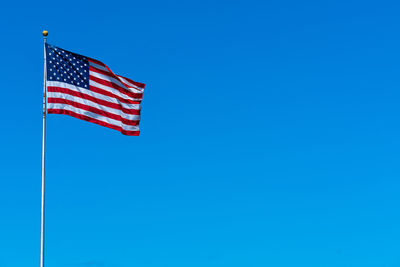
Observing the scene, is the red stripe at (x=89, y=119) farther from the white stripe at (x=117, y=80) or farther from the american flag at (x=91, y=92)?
the white stripe at (x=117, y=80)

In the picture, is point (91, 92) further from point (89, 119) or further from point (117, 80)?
point (117, 80)

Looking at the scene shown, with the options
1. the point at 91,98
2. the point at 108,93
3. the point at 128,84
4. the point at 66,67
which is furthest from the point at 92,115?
the point at 128,84

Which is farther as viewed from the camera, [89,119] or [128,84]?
[128,84]

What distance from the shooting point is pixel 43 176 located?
3759 centimetres

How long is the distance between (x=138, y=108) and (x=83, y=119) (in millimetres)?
4984

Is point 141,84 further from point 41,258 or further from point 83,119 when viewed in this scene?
point 41,258

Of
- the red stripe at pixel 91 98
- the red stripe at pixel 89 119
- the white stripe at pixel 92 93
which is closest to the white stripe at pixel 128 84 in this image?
the white stripe at pixel 92 93

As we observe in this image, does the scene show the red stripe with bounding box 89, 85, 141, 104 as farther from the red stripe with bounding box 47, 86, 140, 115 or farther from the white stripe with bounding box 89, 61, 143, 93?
the white stripe with bounding box 89, 61, 143, 93

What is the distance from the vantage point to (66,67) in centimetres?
4131

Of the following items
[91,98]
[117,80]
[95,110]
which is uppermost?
[117,80]

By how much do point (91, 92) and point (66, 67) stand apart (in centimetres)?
208

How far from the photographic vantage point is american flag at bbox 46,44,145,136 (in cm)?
4019

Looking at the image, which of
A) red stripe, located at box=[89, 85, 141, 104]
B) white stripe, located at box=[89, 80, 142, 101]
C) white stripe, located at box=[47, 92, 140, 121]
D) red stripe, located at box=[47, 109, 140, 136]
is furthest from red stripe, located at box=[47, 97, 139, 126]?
white stripe, located at box=[89, 80, 142, 101]

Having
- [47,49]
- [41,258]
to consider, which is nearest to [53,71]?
[47,49]
